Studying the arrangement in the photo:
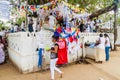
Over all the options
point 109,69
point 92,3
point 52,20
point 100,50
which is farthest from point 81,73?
point 92,3

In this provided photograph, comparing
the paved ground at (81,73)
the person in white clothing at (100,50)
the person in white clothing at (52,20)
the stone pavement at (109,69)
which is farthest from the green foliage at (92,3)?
the paved ground at (81,73)

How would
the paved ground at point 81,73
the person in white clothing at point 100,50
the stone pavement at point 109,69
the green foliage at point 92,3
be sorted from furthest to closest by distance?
the green foliage at point 92,3 < the person in white clothing at point 100,50 < the stone pavement at point 109,69 < the paved ground at point 81,73

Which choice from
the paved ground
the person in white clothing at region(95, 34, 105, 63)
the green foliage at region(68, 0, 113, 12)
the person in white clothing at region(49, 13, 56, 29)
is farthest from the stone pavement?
the green foliage at region(68, 0, 113, 12)

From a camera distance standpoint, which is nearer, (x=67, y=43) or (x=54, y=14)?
(x=67, y=43)

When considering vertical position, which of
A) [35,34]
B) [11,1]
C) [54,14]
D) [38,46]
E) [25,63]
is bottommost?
[25,63]

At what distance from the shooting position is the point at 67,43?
860cm

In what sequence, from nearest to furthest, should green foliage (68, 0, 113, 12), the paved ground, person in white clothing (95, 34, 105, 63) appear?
1. the paved ground
2. person in white clothing (95, 34, 105, 63)
3. green foliage (68, 0, 113, 12)

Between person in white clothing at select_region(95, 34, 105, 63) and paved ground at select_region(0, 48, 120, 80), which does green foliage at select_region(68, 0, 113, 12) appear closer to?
person in white clothing at select_region(95, 34, 105, 63)

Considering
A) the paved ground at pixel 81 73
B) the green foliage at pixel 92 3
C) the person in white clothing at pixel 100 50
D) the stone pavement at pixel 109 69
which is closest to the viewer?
the paved ground at pixel 81 73

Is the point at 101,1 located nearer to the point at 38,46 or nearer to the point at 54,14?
the point at 54,14

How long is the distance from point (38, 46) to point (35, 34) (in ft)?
1.61

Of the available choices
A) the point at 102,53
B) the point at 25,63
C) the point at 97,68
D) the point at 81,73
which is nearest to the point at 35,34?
the point at 25,63

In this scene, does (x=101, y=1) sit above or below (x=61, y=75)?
above

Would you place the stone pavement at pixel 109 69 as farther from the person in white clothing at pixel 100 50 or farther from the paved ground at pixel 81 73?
the person in white clothing at pixel 100 50
